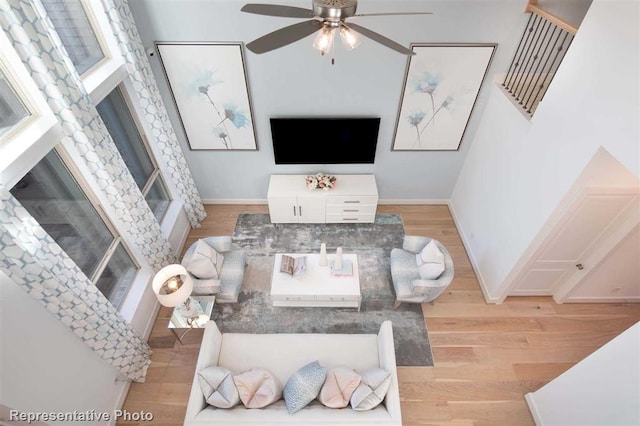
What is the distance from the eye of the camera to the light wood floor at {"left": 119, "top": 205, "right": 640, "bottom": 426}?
317 cm

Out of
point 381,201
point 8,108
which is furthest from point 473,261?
point 8,108

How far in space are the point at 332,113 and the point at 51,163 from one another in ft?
9.50

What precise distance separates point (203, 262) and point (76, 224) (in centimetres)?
118

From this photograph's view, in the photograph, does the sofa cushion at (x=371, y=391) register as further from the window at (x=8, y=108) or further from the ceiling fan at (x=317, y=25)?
the window at (x=8, y=108)

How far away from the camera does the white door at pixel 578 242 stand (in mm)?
2889

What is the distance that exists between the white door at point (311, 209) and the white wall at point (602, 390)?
3.10m

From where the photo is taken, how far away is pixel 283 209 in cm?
470

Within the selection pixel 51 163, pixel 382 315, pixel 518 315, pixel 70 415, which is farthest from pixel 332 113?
pixel 70 415

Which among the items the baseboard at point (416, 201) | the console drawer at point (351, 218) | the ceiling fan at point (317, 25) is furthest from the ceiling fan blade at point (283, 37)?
the baseboard at point (416, 201)

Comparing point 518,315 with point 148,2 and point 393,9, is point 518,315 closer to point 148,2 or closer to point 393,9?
point 393,9

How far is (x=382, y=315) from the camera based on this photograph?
3848 mm

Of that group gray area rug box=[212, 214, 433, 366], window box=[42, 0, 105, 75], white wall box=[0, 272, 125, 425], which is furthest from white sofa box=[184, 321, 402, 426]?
window box=[42, 0, 105, 75]

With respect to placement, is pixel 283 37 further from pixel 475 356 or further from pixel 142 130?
pixel 475 356

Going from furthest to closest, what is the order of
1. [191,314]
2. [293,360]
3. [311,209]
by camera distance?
[311,209], [191,314], [293,360]
